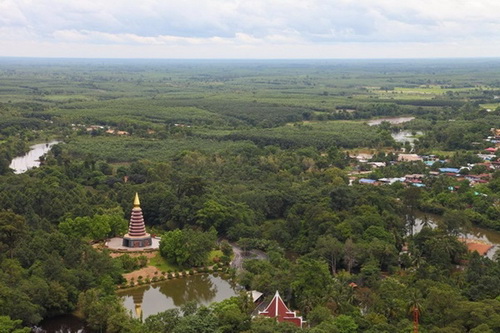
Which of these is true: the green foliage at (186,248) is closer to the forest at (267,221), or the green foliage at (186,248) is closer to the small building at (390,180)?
the forest at (267,221)

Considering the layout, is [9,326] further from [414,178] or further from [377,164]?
[377,164]

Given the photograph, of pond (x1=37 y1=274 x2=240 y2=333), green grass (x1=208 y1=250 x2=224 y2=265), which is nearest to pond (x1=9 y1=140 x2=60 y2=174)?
green grass (x1=208 y1=250 x2=224 y2=265)

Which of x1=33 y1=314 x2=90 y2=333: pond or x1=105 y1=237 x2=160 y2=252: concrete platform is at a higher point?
x1=33 y1=314 x2=90 y2=333: pond

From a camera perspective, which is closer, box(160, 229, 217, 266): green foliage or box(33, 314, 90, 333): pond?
box(33, 314, 90, 333): pond

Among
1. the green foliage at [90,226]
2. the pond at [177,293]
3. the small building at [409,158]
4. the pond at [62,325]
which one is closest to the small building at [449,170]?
the small building at [409,158]

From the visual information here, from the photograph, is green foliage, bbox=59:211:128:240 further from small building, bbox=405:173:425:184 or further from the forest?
small building, bbox=405:173:425:184

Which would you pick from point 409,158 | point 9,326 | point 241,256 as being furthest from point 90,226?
point 409,158
